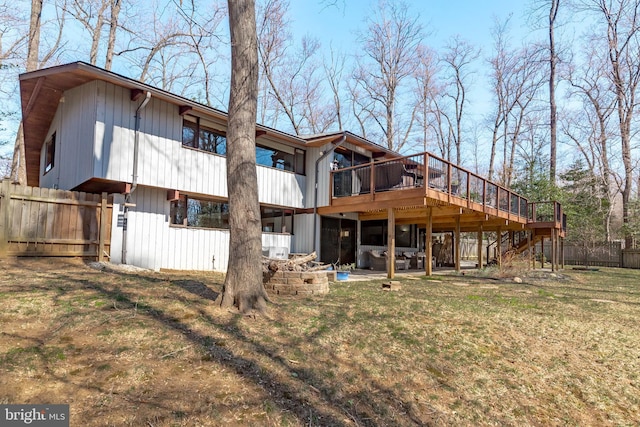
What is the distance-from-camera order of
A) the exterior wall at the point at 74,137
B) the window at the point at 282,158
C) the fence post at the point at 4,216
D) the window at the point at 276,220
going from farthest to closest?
1. the window at the point at 276,220
2. the window at the point at 282,158
3. the exterior wall at the point at 74,137
4. the fence post at the point at 4,216

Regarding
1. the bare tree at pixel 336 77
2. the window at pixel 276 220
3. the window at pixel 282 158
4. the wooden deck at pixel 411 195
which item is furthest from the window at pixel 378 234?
the bare tree at pixel 336 77

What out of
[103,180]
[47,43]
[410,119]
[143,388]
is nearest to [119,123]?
[103,180]

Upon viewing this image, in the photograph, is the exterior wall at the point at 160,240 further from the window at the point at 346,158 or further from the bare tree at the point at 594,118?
the bare tree at the point at 594,118

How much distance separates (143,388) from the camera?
8.61ft

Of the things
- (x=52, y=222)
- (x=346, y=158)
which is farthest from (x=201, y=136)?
(x=346, y=158)

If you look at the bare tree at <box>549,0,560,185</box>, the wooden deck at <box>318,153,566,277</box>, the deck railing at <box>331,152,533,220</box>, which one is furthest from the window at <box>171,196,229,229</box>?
the bare tree at <box>549,0,560,185</box>

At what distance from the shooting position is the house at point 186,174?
8547 millimetres

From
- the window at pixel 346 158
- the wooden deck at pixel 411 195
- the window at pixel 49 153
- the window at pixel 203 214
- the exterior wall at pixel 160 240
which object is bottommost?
the exterior wall at pixel 160 240

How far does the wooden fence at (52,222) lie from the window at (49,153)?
4300mm

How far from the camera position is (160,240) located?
9.41 m

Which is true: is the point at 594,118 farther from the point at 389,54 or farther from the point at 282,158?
the point at 282,158

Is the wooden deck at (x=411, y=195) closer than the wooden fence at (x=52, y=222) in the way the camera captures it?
No

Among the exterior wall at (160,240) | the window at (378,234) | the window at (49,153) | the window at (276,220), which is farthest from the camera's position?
the window at (378,234)

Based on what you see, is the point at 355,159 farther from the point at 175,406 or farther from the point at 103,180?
the point at 175,406
